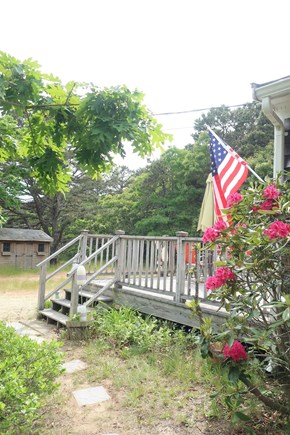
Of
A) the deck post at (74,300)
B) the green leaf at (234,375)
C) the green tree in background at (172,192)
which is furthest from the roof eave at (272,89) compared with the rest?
the green tree in background at (172,192)

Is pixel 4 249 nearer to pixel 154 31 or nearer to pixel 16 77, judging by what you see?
pixel 154 31

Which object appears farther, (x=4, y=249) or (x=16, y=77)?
(x=4, y=249)

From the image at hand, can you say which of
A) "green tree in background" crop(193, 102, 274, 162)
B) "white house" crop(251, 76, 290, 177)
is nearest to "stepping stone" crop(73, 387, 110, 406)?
"white house" crop(251, 76, 290, 177)

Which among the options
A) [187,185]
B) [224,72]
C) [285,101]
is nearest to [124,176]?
[187,185]

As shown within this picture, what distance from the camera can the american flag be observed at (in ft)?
16.8

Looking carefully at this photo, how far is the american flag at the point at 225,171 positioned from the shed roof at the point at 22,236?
15.8 metres

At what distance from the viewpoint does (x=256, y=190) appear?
2729mm

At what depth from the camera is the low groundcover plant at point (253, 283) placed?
224 cm

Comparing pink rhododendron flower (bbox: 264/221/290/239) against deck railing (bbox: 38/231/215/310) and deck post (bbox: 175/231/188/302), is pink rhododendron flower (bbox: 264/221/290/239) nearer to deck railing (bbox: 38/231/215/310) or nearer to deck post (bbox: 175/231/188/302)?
deck railing (bbox: 38/231/215/310)

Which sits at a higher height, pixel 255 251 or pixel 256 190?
pixel 256 190

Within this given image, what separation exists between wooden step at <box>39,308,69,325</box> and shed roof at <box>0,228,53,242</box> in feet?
44.4

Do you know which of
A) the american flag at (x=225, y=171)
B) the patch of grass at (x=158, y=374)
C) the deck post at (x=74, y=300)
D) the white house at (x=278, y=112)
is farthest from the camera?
the deck post at (x=74, y=300)

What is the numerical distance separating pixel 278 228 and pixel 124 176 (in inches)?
1032

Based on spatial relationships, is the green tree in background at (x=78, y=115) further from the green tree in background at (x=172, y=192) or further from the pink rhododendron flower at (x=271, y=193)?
the green tree in background at (x=172, y=192)
